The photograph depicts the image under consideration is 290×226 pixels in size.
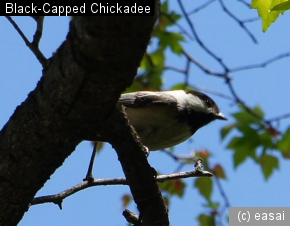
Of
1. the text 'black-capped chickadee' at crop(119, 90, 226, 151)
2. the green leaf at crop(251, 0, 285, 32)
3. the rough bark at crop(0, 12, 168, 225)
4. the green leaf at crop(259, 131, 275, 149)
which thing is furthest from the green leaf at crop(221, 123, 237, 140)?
the rough bark at crop(0, 12, 168, 225)

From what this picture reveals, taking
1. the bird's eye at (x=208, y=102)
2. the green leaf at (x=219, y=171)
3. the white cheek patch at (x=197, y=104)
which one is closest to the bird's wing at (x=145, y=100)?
the white cheek patch at (x=197, y=104)

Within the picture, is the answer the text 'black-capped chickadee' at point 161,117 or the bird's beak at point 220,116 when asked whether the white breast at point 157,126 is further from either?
the bird's beak at point 220,116

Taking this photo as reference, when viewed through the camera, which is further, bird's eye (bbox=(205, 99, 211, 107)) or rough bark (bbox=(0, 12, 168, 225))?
bird's eye (bbox=(205, 99, 211, 107))

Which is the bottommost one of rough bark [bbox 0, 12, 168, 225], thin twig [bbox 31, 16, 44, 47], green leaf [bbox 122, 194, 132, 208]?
rough bark [bbox 0, 12, 168, 225]

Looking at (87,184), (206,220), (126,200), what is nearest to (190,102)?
(206,220)

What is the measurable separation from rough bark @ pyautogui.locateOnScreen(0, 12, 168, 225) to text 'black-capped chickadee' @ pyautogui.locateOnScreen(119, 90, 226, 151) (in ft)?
6.98

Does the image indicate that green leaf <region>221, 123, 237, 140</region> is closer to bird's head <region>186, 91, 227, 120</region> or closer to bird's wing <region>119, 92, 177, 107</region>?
bird's head <region>186, 91, 227, 120</region>

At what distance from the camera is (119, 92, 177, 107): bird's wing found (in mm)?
4473

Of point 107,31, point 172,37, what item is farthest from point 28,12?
point 172,37

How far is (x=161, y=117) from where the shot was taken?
4.43 metres

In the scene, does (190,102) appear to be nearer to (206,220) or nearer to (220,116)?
(220,116)

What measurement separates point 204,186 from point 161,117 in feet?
4.65

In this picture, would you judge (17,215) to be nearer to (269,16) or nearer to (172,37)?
(269,16)

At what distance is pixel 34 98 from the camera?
74.7 inches
